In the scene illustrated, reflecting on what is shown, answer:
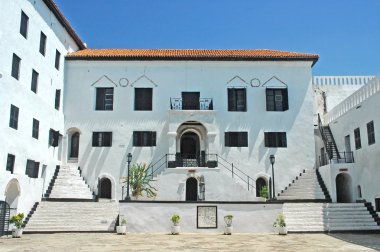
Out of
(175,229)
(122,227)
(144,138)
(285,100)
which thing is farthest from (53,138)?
(285,100)

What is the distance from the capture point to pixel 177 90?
2683cm

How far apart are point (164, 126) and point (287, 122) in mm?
8635

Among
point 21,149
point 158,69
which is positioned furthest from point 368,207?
point 21,149

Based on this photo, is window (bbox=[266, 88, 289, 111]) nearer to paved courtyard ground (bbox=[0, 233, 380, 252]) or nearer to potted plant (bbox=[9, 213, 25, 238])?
paved courtyard ground (bbox=[0, 233, 380, 252])

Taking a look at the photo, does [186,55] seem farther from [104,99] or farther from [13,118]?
[13,118]

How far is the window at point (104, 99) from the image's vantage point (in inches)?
1043

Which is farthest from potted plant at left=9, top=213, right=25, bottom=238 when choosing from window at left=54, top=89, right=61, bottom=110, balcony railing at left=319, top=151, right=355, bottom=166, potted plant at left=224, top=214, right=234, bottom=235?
balcony railing at left=319, top=151, right=355, bottom=166

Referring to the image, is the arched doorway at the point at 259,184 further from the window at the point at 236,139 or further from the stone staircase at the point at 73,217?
the stone staircase at the point at 73,217

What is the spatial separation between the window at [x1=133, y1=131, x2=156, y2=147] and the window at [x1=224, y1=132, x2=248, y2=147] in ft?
16.5

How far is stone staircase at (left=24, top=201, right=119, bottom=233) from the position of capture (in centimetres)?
1911

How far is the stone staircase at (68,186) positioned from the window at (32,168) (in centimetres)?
186

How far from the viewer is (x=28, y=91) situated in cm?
2077

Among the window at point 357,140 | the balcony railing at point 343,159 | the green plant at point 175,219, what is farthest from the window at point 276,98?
the green plant at point 175,219

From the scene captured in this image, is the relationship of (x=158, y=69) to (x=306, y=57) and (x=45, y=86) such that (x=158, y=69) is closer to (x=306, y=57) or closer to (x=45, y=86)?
(x=45, y=86)
